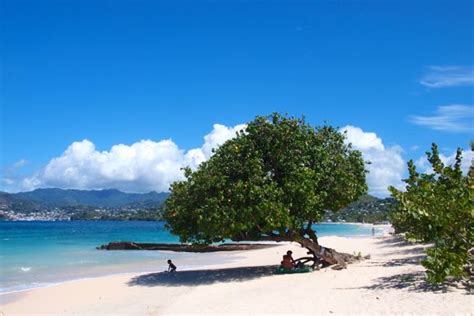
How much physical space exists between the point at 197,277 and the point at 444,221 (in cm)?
1229

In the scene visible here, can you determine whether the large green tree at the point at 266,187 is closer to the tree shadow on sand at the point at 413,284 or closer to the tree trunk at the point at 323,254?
the tree trunk at the point at 323,254

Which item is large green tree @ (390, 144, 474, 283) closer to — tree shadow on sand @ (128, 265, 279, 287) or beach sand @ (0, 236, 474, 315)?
beach sand @ (0, 236, 474, 315)

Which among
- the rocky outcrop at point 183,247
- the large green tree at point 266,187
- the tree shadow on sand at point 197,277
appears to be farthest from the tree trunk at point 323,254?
the rocky outcrop at point 183,247

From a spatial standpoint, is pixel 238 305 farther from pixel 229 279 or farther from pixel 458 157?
pixel 458 157

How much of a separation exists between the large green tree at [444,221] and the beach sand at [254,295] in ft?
2.31

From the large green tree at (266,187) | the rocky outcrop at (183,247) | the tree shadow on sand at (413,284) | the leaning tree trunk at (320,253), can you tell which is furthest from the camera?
the rocky outcrop at (183,247)

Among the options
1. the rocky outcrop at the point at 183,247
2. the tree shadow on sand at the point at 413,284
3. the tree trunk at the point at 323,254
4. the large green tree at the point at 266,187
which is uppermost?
the large green tree at the point at 266,187

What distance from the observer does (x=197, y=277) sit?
77.2 ft

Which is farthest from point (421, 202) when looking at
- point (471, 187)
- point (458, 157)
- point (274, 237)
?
point (274, 237)

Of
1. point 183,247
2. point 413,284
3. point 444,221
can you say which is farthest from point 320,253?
point 183,247

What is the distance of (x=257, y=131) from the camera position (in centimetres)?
2164

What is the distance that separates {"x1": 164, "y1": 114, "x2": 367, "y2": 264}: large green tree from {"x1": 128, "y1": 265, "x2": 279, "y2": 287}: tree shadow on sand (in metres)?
1.74

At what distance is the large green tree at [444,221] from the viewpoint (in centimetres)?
1386

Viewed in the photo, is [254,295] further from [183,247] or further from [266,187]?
[183,247]
